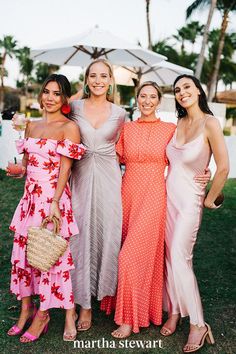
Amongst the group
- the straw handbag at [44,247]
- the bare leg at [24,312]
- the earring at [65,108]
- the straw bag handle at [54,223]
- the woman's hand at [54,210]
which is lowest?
the bare leg at [24,312]

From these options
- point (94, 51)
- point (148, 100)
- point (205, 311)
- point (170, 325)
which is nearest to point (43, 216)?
point (148, 100)

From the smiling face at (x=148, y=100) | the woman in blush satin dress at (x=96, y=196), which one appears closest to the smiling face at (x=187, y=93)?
the smiling face at (x=148, y=100)

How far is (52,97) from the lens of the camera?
3.35m

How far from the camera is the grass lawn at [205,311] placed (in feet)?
11.0

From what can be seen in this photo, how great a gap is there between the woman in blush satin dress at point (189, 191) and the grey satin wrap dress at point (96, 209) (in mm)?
469

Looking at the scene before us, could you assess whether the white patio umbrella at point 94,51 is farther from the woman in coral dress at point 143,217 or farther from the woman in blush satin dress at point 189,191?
the woman in blush satin dress at point 189,191

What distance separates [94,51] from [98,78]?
6600 millimetres

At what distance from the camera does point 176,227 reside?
11.3 ft

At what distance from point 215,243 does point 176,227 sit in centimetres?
298

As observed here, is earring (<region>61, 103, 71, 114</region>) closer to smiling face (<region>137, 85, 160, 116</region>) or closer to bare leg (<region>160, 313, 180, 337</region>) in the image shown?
smiling face (<region>137, 85, 160, 116</region>)

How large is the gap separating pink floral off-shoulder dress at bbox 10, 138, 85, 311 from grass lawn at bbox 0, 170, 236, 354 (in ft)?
1.11

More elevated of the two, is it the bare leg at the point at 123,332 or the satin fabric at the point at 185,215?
the satin fabric at the point at 185,215

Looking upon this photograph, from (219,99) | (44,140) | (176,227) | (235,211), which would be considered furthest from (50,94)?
(219,99)

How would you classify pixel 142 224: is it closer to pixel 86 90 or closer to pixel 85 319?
pixel 85 319
